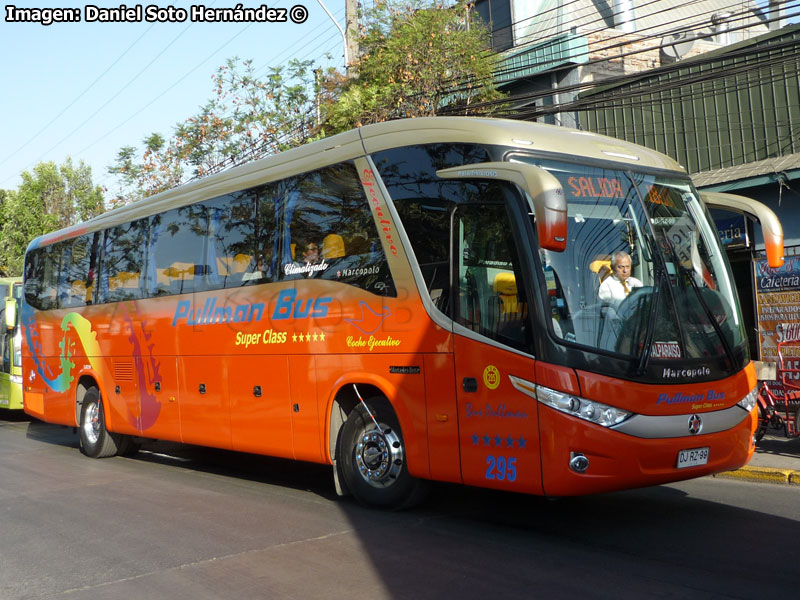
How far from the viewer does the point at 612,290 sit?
649cm

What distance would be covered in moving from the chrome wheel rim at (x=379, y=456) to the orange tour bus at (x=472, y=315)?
0.02m

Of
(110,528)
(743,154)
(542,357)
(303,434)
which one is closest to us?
(542,357)

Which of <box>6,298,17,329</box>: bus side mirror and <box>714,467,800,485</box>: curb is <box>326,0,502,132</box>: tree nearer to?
<box>6,298,17,329</box>: bus side mirror

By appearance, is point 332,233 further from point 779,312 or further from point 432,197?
point 779,312

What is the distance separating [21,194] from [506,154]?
36.0 metres

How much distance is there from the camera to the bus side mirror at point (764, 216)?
727 cm

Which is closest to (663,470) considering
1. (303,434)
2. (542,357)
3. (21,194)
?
(542,357)

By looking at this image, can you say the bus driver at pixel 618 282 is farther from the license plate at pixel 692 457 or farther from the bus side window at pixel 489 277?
the license plate at pixel 692 457

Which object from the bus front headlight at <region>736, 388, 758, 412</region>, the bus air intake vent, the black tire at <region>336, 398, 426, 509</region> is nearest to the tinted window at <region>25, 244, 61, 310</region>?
the bus air intake vent

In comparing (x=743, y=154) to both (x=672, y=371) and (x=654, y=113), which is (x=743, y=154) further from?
(x=672, y=371)

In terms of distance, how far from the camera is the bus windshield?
643cm

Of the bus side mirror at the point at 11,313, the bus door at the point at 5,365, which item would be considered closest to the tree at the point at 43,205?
the bus door at the point at 5,365

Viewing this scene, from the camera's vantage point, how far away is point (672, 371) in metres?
6.49

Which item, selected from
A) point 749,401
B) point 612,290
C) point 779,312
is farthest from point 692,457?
point 779,312
